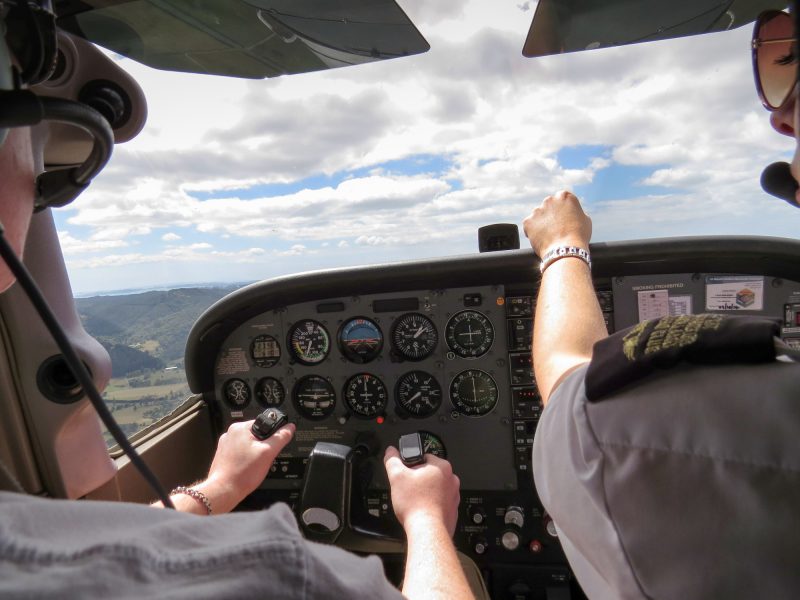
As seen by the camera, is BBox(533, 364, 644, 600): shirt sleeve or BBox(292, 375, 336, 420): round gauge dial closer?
BBox(533, 364, 644, 600): shirt sleeve

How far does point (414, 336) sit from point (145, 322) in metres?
1.26

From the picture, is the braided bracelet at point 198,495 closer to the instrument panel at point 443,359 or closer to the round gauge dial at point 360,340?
the instrument panel at point 443,359

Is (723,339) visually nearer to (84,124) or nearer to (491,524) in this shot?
(84,124)

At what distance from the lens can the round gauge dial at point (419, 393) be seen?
2.86 m

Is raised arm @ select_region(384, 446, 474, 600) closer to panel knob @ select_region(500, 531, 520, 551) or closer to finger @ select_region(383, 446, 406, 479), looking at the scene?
finger @ select_region(383, 446, 406, 479)

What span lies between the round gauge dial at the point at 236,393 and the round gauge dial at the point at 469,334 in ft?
3.72

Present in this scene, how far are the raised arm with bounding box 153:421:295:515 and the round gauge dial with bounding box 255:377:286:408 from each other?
757mm

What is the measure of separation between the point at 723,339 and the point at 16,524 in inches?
33.3

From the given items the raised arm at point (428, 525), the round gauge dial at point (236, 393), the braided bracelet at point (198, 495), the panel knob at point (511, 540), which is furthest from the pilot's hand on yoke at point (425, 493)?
the round gauge dial at point (236, 393)

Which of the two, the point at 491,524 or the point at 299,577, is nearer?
the point at 299,577

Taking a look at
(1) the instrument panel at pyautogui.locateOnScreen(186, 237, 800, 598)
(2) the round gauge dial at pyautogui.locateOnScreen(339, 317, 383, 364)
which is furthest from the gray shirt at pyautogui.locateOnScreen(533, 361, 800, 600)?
(2) the round gauge dial at pyautogui.locateOnScreen(339, 317, 383, 364)

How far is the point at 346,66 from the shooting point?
2.26 metres

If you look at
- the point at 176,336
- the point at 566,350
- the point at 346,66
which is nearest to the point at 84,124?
the point at 566,350

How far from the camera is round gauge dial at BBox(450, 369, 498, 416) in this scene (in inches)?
111
